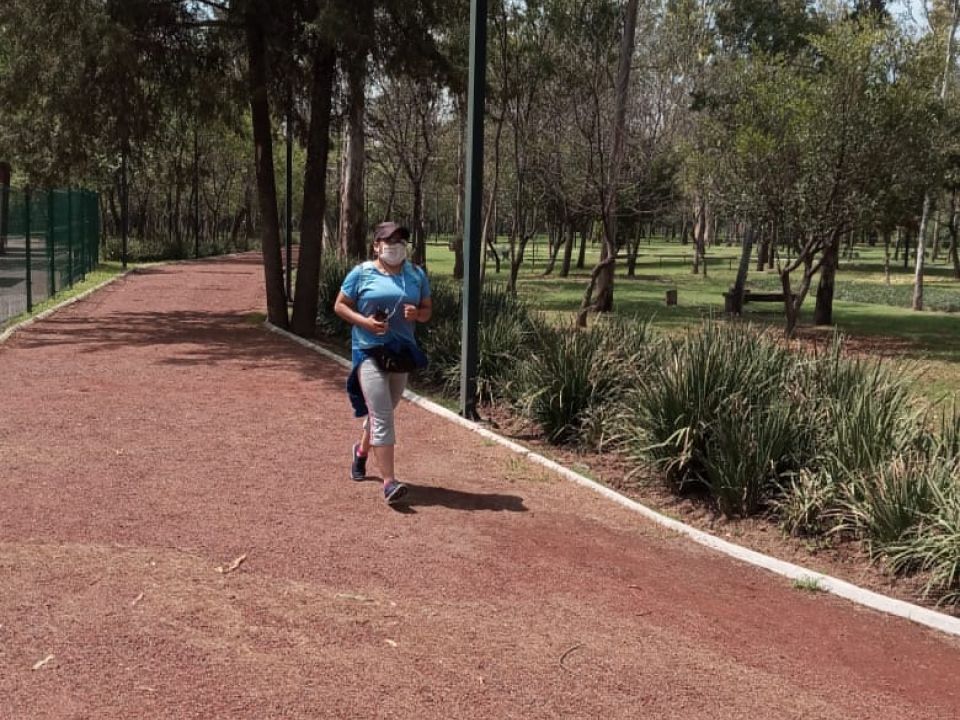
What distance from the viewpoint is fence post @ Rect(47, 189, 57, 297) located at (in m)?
17.8

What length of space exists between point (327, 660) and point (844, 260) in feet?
225

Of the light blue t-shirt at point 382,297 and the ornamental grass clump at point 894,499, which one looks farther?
the light blue t-shirt at point 382,297

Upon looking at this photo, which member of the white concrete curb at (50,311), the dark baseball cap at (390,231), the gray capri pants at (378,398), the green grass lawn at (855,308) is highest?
the dark baseball cap at (390,231)

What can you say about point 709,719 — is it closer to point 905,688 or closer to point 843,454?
point 905,688

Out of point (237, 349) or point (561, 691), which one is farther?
point (237, 349)

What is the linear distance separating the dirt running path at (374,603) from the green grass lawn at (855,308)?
327 centimetres

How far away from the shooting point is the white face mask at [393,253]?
5.55 meters

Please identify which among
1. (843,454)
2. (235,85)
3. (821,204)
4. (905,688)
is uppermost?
(235,85)

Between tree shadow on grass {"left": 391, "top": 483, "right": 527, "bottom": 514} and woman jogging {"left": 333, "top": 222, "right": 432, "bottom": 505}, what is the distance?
0.61 feet

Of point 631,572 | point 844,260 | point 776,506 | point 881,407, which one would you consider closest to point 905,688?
point 631,572

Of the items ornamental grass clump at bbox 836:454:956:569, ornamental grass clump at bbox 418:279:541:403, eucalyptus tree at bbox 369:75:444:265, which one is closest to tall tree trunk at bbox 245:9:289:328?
ornamental grass clump at bbox 418:279:541:403

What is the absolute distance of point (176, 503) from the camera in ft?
18.1

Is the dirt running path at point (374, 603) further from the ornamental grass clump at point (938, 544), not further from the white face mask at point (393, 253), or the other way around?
the white face mask at point (393, 253)

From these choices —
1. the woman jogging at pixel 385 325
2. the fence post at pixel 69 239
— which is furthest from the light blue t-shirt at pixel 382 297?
the fence post at pixel 69 239
